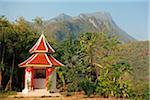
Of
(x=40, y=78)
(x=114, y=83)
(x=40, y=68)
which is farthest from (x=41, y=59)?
(x=114, y=83)

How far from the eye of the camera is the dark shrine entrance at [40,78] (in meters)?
10.7

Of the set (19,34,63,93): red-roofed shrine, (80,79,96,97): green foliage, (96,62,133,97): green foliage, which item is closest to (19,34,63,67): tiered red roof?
(19,34,63,93): red-roofed shrine

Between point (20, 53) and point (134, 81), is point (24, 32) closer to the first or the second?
point (20, 53)

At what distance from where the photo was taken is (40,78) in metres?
10.9

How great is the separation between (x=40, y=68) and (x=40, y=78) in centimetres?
37

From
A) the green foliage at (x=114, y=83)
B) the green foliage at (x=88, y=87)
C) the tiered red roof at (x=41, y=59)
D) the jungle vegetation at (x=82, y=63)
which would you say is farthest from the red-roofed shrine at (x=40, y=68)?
the green foliage at (x=114, y=83)

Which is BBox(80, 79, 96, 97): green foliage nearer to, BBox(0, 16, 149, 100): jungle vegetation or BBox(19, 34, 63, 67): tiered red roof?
BBox(0, 16, 149, 100): jungle vegetation

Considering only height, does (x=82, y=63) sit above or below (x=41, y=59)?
below

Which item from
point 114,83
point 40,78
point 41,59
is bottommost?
point 114,83

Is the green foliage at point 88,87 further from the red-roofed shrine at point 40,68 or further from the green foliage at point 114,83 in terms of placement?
the red-roofed shrine at point 40,68

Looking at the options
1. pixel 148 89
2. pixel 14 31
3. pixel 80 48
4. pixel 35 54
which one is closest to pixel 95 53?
pixel 80 48

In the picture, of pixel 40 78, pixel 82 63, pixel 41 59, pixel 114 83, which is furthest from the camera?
pixel 82 63

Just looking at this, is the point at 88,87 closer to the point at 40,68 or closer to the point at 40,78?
the point at 40,78

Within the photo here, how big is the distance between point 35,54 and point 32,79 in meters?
0.94
